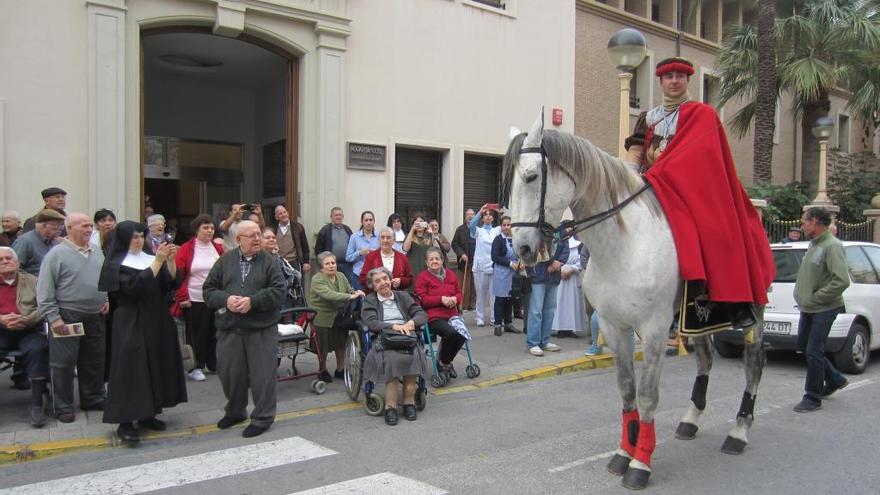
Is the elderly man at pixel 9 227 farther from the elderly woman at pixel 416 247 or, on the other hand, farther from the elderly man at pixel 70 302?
the elderly woman at pixel 416 247

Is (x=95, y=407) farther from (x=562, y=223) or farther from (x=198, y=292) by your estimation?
(x=562, y=223)

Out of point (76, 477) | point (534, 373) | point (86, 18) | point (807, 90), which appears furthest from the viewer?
point (807, 90)

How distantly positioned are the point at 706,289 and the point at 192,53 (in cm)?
1191

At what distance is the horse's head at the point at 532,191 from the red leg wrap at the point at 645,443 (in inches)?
57.8

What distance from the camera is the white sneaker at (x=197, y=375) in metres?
7.90

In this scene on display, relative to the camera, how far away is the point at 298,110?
1191 cm

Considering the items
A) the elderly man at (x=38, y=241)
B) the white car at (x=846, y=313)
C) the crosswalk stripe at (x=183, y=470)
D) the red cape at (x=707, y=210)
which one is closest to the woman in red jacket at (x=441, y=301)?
the crosswalk stripe at (x=183, y=470)

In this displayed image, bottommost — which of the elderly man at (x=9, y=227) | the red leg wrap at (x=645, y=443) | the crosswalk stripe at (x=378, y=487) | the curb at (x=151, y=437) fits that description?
the curb at (x=151, y=437)

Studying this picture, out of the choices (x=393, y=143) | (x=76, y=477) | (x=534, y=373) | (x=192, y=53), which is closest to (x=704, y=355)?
(x=534, y=373)

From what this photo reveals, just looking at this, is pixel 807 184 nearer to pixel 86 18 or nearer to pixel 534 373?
pixel 534 373

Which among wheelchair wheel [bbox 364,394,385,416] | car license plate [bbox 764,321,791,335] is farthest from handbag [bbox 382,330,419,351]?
car license plate [bbox 764,321,791,335]

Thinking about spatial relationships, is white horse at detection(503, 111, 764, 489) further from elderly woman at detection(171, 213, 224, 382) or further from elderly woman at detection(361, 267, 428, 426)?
elderly woman at detection(171, 213, 224, 382)

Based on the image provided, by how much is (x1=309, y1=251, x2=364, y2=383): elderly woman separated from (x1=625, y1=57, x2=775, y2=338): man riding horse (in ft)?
12.3

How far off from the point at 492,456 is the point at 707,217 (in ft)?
A: 7.99
